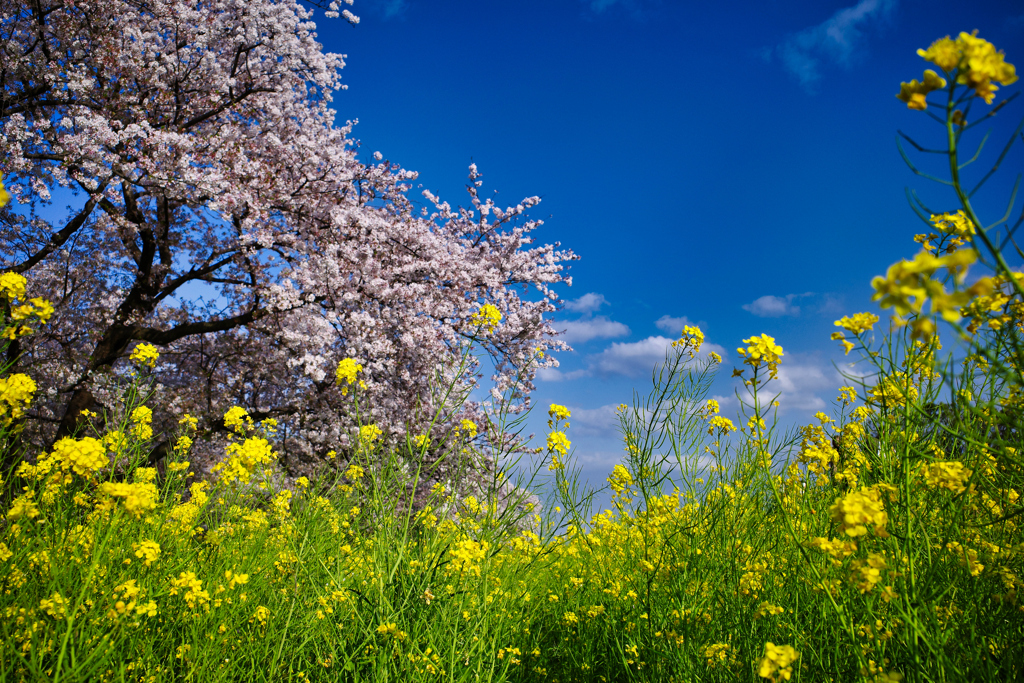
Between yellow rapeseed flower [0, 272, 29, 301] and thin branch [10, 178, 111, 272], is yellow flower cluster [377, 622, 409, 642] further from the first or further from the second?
thin branch [10, 178, 111, 272]

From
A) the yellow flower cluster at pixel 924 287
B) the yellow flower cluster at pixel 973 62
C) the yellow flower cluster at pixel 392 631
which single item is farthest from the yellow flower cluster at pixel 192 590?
the yellow flower cluster at pixel 973 62

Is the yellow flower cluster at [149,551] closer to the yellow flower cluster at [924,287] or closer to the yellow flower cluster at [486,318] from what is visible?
the yellow flower cluster at [486,318]

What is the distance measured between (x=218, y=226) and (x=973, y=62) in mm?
8426

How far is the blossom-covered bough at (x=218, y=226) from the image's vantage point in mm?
6449

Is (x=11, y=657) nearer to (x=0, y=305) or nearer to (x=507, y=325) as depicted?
(x=0, y=305)

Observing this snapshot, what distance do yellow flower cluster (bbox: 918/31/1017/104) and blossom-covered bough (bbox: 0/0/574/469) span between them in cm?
582

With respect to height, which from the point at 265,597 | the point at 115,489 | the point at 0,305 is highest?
the point at 0,305

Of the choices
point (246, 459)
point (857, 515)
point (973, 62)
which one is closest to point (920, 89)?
point (973, 62)

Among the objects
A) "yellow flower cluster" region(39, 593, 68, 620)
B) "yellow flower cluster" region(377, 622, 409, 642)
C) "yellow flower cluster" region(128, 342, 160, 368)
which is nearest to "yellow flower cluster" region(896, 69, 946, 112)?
"yellow flower cluster" region(377, 622, 409, 642)

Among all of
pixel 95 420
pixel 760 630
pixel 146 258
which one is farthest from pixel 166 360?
pixel 760 630

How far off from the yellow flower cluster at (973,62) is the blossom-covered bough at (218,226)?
5.82 meters

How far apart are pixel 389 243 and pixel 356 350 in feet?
6.23

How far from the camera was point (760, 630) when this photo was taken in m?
2.47

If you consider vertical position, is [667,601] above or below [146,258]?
below
